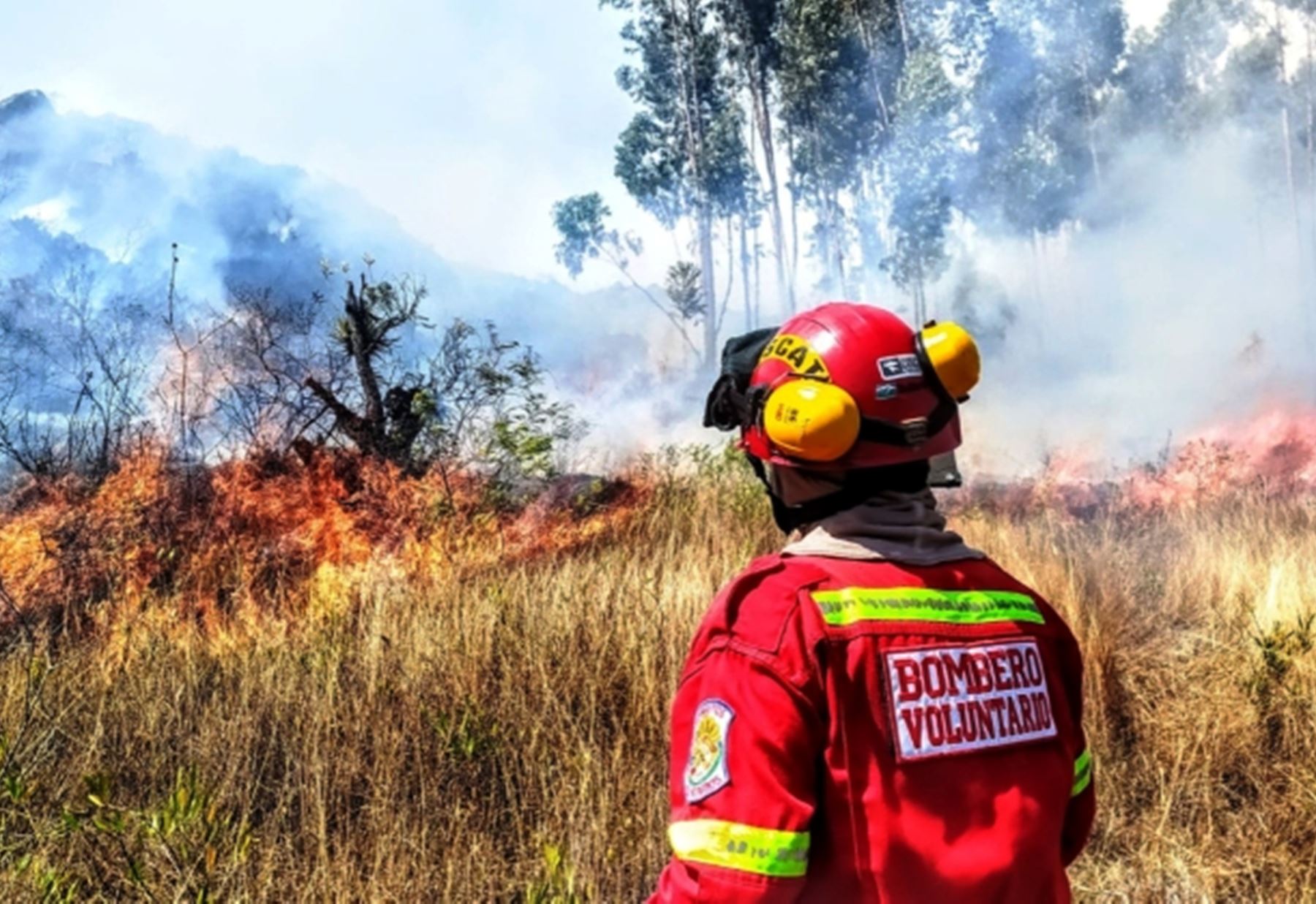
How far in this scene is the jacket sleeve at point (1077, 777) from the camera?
1.58 meters

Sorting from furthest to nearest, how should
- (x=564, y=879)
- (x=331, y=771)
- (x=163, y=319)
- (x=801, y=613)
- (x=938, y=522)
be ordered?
1. (x=163, y=319)
2. (x=331, y=771)
3. (x=564, y=879)
4. (x=938, y=522)
5. (x=801, y=613)

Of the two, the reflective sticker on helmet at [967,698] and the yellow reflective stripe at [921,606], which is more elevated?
the yellow reflective stripe at [921,606]

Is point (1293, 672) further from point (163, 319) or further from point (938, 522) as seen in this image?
point (163, 319)

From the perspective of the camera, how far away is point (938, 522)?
1518 mm

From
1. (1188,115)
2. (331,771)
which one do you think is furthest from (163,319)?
(1188,115)

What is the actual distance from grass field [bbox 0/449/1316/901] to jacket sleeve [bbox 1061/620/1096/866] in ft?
3.42

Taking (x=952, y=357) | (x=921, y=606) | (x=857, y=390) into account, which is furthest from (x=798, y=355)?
(x=921, y=606)

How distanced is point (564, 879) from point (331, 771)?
1.20 metres

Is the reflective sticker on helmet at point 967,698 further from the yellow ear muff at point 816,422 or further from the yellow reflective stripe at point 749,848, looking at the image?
the yellow ear muff at point 816,422

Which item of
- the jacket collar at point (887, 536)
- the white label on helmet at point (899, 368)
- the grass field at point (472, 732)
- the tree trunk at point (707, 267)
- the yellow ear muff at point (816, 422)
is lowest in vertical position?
the grass field at point (472, 732)

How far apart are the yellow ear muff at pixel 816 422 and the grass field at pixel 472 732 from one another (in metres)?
1.18

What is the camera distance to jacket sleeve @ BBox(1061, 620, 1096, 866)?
5.18ft

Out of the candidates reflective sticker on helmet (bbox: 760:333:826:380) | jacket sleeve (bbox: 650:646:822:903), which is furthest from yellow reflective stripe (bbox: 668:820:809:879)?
reflective sticker on helmet (bbox: 760:333:826:380)

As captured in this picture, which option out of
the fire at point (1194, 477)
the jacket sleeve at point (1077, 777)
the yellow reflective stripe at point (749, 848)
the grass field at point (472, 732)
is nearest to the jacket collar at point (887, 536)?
the jacket sleeve at point (1077, 777)
